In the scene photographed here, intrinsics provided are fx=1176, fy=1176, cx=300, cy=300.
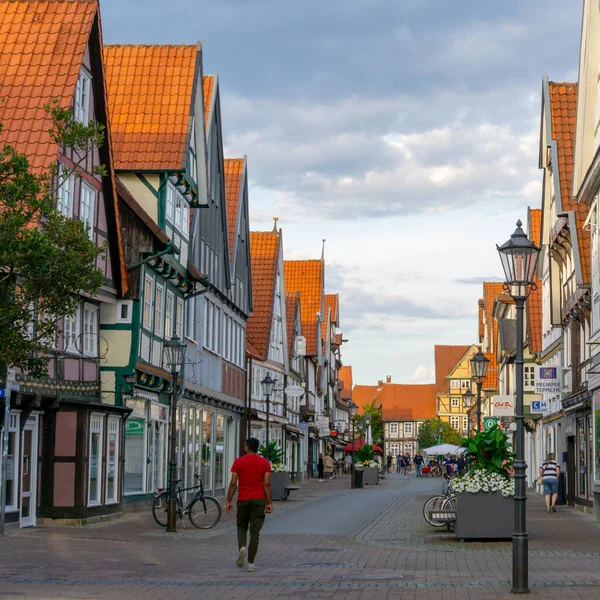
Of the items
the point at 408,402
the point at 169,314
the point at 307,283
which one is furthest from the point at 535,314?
the point at 408,402

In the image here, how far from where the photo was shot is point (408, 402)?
153500 mm

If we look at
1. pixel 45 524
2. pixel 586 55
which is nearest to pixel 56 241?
pixel 45 524

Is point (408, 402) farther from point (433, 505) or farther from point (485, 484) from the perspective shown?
point (485, 484)

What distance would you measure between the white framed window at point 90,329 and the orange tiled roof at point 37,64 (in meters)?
4.33

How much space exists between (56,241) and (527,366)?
43683 millimetres

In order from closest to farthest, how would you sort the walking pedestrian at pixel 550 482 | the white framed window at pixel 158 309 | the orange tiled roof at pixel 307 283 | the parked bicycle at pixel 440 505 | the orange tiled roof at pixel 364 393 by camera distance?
the parked bicycle at pixel 440 505
the white framed window at pixel 158 309
the walking pedestrian at pixel 550 482
the orange tiled roof at pixel 307 283
the orange tiled roof at pixel 364 393

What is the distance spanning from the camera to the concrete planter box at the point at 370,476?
59125 mm

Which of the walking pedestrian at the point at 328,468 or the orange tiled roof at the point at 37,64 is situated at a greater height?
the orange tiled roof at the point at 37,64

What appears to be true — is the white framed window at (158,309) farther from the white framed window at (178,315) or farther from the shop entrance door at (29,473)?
the shop entrance door at (29,473)

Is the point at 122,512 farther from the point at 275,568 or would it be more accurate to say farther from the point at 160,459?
the point at 275,568

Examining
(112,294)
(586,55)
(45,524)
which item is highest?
(586,55)

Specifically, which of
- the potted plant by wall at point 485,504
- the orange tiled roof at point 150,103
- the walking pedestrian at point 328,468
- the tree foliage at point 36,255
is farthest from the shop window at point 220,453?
the walking pedestrian at point 328,468

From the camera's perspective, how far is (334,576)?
14438 mm

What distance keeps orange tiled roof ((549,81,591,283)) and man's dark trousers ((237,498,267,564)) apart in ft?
54.8
